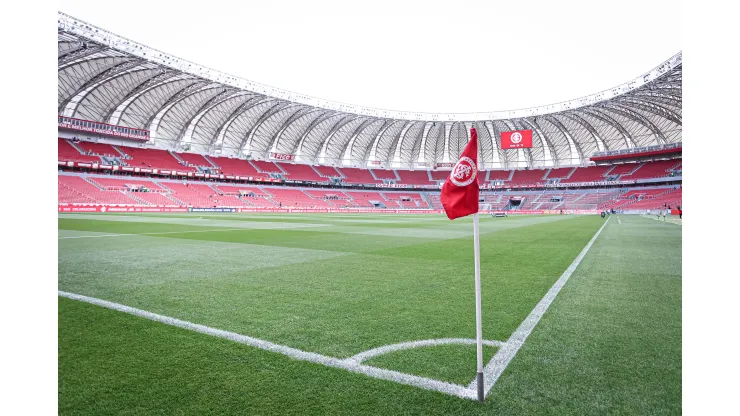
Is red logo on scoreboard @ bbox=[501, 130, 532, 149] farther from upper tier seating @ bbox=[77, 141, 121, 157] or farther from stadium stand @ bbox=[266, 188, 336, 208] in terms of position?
upper tier seating @ bbox=[77, 141, 121, 157]

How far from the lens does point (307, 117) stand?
74.0 m

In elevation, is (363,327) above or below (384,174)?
below

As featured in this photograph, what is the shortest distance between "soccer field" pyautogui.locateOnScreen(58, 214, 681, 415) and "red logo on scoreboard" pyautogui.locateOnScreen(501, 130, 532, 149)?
76.5m

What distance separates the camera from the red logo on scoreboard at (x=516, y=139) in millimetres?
78875

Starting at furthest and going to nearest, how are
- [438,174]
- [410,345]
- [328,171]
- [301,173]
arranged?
[438,174], [328,171], [301,173], [410,345]

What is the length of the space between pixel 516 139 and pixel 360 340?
83932 millimetres

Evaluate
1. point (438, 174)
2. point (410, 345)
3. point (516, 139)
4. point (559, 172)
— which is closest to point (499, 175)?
point (559, 172)

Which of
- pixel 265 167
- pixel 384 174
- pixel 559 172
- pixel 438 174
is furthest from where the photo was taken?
pixel 438 174

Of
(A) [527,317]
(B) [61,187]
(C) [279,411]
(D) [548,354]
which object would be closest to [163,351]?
(C) [279,411]

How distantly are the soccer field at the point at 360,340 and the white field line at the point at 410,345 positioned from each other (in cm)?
2

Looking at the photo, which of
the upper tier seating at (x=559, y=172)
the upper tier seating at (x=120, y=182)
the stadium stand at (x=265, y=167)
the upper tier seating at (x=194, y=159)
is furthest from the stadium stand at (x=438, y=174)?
the upper tier seating at (x=120, y=182)

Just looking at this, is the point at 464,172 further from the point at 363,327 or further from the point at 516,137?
the point at 516,137

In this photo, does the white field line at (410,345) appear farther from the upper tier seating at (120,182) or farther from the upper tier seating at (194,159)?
the upper tier seating at (194,159)

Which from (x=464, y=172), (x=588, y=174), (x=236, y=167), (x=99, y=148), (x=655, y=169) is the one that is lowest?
(x=464, y=172)
